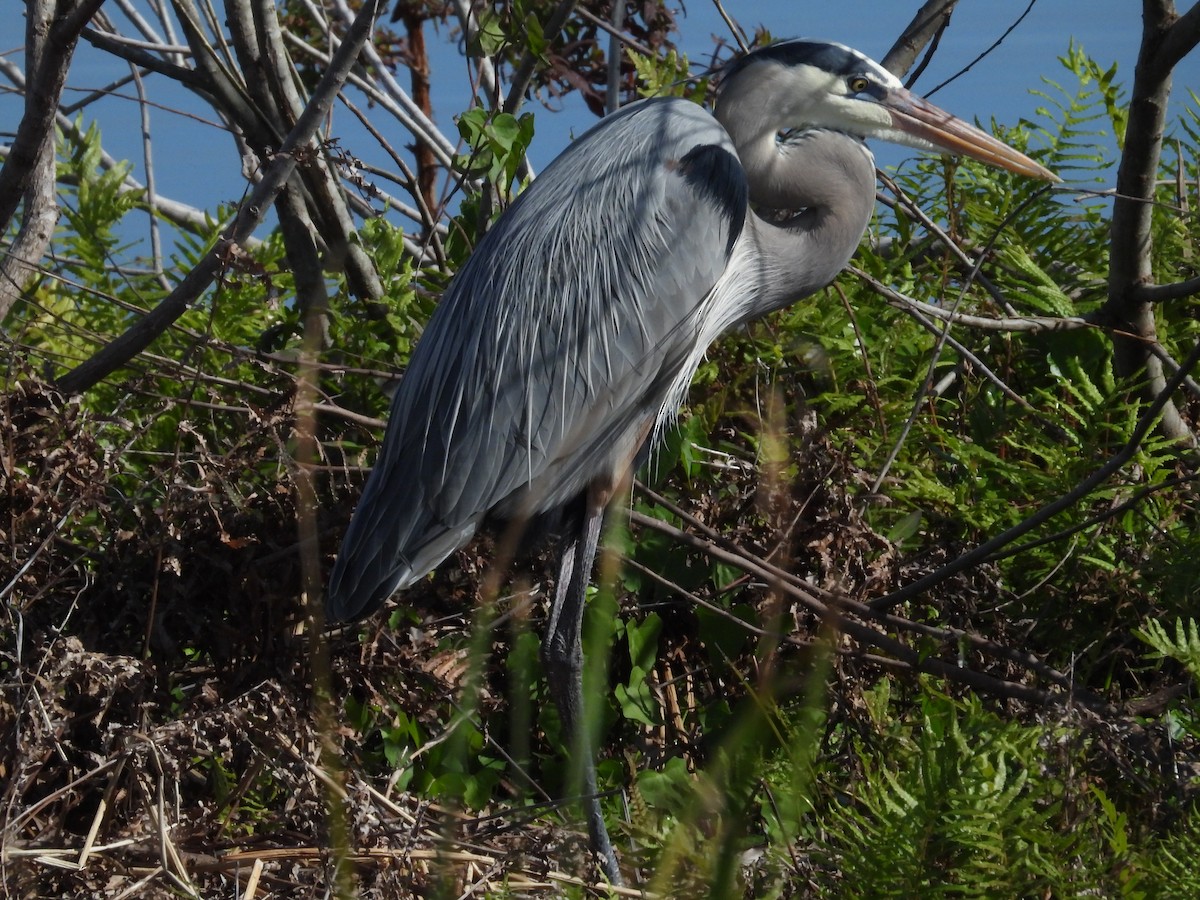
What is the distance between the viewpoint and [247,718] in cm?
266

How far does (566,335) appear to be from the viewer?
3111 millimetres

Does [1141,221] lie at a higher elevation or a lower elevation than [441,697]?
higher

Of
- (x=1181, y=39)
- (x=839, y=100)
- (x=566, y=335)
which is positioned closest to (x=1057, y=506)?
(x=1181, y=39)

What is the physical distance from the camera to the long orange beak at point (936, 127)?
11.1 ft

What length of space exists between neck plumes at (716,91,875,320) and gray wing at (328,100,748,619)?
17 cm

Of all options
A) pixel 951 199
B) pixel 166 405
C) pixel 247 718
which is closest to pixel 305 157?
pixel 166 405

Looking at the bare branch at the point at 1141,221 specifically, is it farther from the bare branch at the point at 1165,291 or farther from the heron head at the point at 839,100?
the heron head at the point at 839,100

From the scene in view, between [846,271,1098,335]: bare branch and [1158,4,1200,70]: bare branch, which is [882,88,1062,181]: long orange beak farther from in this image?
[1158,4,1200,70]: bare branch

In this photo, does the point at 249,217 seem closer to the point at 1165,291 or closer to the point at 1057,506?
the point at 1057,506

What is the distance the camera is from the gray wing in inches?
119

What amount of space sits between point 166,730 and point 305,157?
46.1 inches

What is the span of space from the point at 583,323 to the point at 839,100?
3.25 feet

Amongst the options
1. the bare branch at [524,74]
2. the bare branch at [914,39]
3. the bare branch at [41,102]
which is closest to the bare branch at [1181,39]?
the bare branch at [914,39]

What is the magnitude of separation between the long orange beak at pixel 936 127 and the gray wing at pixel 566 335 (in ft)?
1.81
